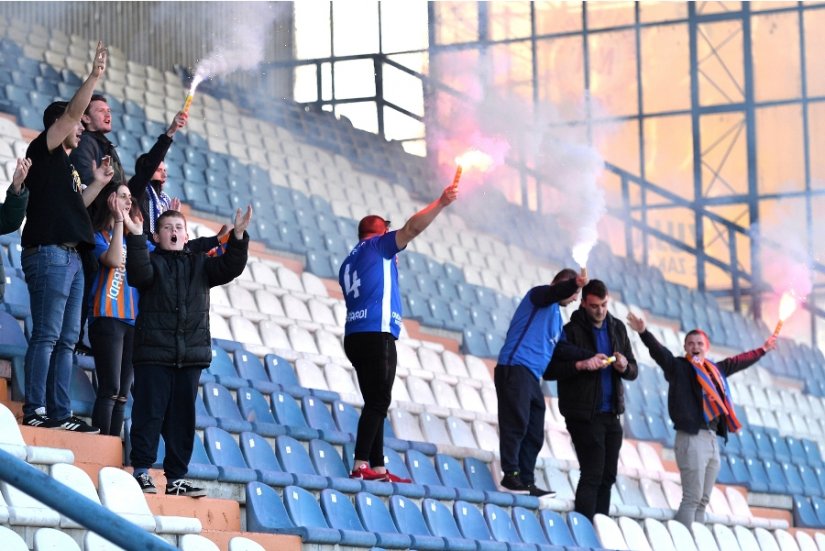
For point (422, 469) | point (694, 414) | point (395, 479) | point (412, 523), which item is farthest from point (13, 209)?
point (694, 414)

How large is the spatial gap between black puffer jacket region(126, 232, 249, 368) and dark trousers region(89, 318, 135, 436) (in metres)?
0.25

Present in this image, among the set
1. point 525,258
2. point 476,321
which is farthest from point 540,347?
point 525,258

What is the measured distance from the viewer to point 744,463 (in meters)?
10.6

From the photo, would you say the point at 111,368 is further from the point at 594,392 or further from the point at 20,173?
the point at 594,392

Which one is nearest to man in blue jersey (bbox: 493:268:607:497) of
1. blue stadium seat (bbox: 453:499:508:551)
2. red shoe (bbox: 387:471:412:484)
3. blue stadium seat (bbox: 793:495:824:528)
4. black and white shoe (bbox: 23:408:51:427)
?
blue stadium seat (bbox: 453:499:508:551)

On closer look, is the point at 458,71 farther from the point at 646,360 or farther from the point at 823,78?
the point at 646,360

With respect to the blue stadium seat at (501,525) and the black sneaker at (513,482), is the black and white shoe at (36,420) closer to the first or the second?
the blue stadium seat at (501,525)

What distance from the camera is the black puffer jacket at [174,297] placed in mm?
5246

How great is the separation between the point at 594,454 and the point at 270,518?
2.32 m

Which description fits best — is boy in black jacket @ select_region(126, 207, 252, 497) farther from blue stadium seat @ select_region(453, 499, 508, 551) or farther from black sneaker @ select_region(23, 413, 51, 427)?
blue stadium seat @ select_region(453, 499, 508, 551)

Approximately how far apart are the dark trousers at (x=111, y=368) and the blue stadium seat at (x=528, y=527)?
2.19 meters

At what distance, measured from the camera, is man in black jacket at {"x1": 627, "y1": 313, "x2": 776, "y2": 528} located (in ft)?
26.9

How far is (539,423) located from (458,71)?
10.7m

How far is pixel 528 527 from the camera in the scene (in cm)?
705
